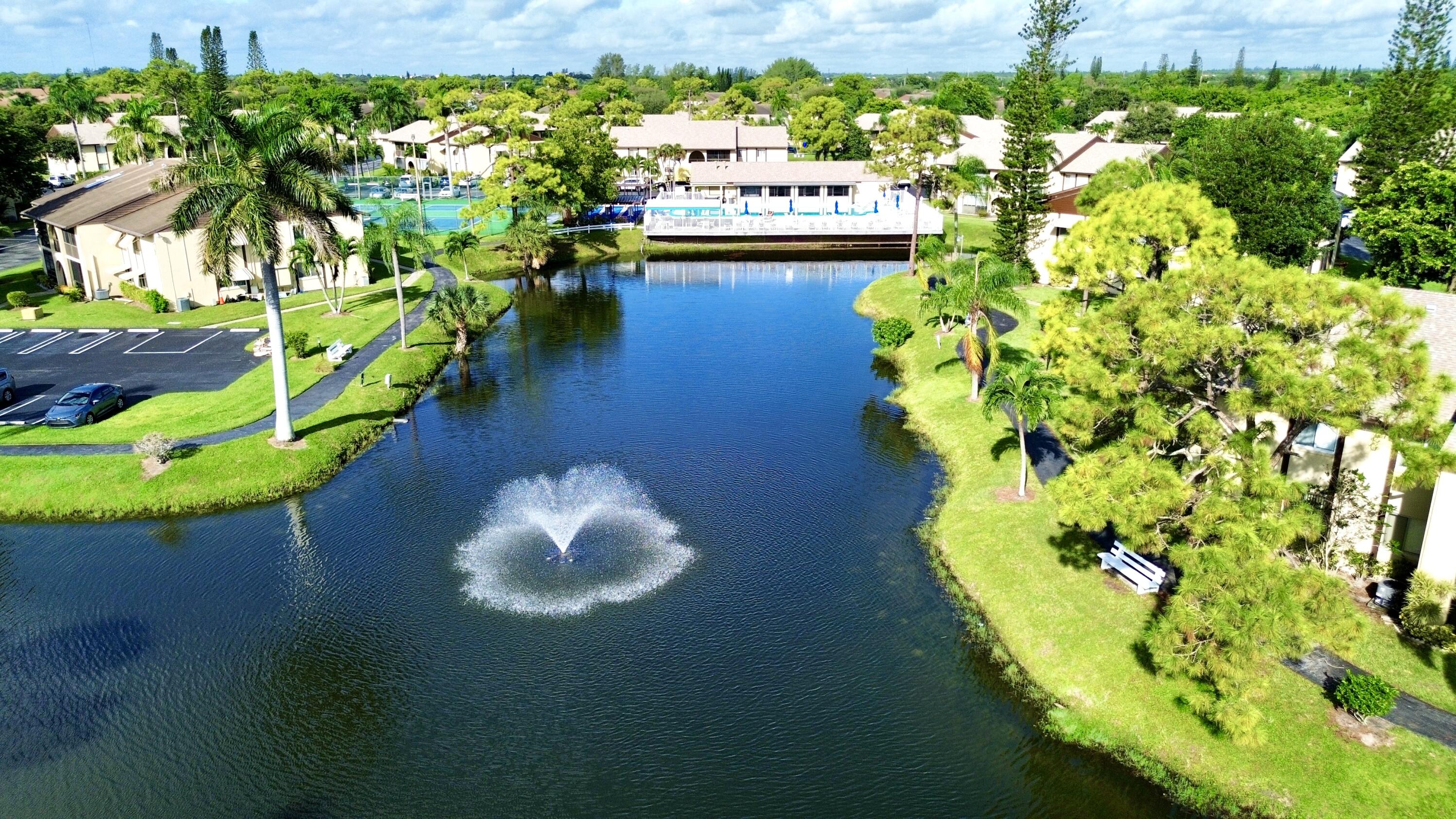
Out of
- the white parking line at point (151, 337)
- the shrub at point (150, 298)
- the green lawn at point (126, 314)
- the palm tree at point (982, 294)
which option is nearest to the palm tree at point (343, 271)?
the green lawn at point (126, 314)

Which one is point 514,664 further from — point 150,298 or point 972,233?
point 972,233

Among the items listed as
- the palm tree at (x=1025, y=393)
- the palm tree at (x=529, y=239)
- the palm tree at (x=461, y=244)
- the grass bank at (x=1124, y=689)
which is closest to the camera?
the grass bank at (x=1124, y=689)

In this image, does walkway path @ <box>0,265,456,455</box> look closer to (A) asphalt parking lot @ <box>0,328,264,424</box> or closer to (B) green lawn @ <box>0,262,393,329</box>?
(B) green lawn @ <box>0,262,393,329</box>

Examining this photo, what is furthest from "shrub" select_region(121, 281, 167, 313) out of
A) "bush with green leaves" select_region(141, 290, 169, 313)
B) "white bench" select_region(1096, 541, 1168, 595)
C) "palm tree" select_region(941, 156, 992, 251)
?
"white bench" select_region(1096, 541, 1168, 595)

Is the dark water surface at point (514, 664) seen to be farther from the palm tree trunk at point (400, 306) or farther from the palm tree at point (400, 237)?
the palm tree at point (400, 237)

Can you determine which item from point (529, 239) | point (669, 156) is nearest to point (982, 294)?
point (529, 239)

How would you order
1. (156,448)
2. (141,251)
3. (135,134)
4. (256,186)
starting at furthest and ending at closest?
(135,134) < (141,251) < (156,448) < (256,186)
